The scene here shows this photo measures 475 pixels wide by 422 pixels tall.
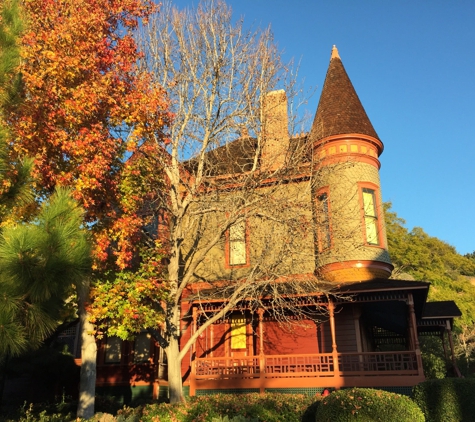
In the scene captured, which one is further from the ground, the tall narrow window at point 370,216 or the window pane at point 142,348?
the tall narrow window at point 370,216

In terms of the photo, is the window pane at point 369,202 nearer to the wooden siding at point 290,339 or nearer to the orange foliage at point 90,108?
the wooden siding at point 290,339

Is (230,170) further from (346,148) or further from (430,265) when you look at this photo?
(430,265)

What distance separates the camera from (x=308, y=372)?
1506 cm

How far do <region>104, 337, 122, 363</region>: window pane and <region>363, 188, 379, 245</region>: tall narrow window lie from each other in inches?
442

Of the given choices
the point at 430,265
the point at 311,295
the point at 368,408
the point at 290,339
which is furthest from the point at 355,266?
the point at 430,265

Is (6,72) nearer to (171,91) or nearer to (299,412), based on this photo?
(171,91)

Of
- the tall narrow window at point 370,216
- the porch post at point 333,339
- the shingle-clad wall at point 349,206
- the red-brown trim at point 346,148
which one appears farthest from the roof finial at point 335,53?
the porch post at point 333,339

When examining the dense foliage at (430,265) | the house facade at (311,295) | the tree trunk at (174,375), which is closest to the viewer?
the tree trunk at (174,375)

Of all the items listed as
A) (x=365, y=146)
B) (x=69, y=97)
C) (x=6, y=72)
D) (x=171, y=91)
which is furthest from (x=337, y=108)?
(x=6, y=72)

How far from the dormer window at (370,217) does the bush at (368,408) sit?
9.13 m

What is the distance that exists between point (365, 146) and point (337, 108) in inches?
85.7

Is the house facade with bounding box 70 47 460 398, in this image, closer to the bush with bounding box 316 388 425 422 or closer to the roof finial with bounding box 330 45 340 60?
the roof finial with bounding box 330 45 340 60

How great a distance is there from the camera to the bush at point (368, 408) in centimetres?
797

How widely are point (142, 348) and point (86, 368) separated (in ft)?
22.7
